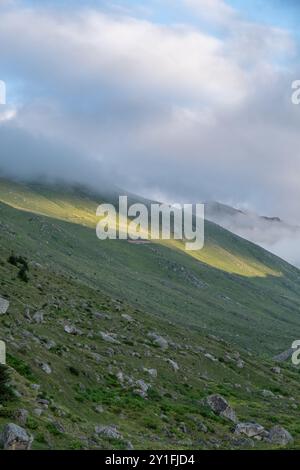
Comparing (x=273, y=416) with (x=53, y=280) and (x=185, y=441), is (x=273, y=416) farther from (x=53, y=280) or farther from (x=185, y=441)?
(x=53, y=280)

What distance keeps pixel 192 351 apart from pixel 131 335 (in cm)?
721

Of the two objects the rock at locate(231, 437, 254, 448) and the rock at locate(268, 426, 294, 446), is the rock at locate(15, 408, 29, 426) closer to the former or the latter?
the rock at locate(231, 437, 254, 448)

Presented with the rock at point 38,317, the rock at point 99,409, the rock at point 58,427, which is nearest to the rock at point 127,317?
the rock at point 38,317

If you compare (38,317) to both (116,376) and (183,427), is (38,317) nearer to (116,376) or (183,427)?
(116,376)

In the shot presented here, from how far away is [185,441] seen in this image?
35.6 m

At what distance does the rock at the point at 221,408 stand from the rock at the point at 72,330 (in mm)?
12348

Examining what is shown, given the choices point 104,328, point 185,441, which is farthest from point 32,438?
point 104,328

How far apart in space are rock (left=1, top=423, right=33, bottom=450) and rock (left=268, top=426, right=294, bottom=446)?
68.2 ft

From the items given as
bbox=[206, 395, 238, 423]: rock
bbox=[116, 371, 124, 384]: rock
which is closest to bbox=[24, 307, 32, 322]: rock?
bbox=[116, 371, 124, 384]: rock

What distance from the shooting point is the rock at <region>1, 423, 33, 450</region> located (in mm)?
23062

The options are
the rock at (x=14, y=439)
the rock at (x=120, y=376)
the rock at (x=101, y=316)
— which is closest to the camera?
the rock at (x=14, y=439)

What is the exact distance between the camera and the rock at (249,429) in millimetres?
40381

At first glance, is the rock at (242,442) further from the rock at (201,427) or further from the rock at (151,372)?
the rock at (151,372)

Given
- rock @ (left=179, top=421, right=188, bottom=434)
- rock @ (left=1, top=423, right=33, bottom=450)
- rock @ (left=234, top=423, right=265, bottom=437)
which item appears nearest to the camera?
rock @ (left=1, top=423, right=33, bottom=450)
